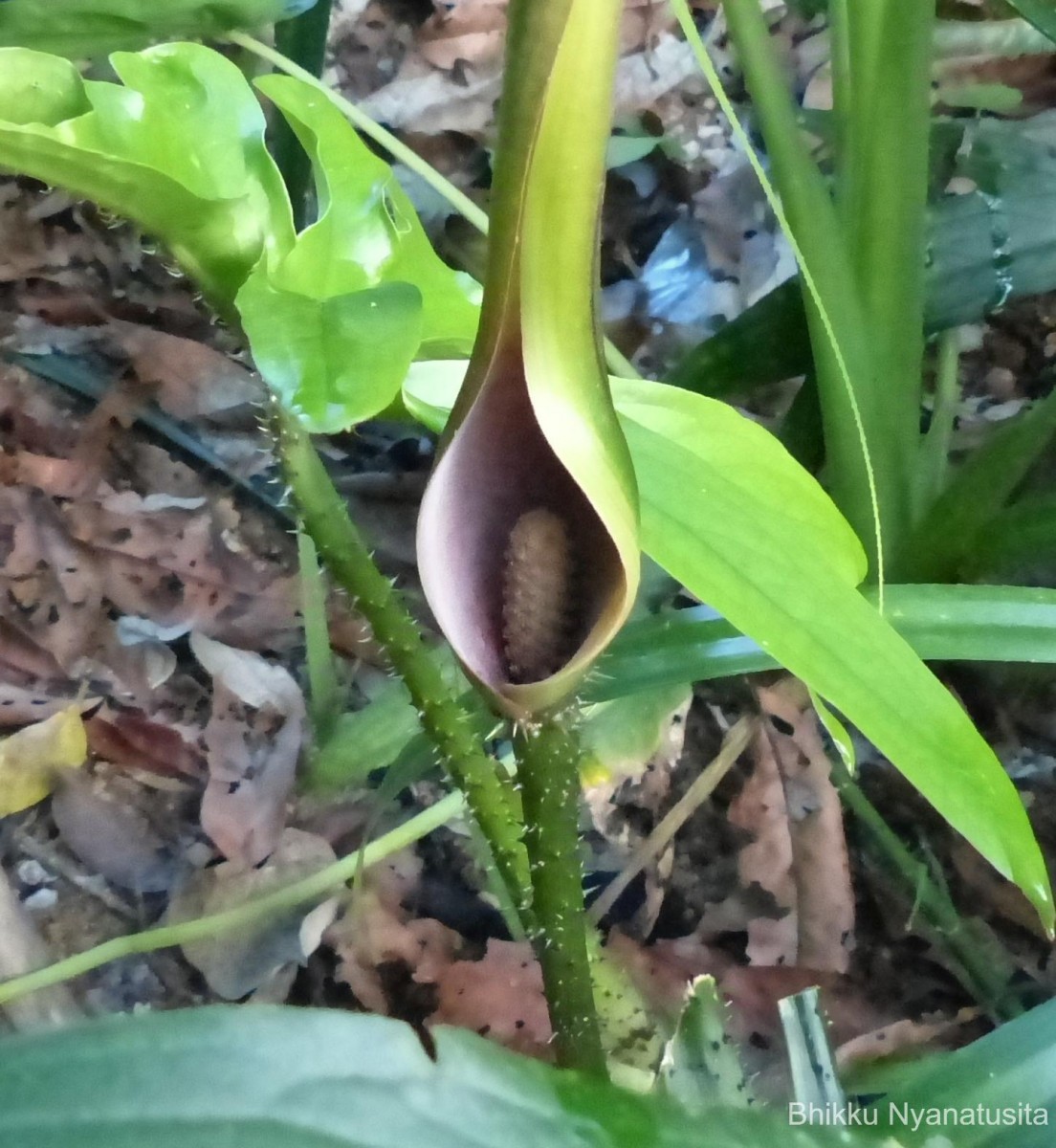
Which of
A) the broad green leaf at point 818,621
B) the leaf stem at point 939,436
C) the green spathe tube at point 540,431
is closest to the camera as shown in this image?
the green spathe tube at point 540,431

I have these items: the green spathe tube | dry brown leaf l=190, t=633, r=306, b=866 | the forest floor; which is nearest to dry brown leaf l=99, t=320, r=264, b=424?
the forest floor

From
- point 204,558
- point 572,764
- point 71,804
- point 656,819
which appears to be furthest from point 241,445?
point 572,764

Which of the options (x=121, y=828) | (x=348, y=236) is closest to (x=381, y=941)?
(x=121, y=828)

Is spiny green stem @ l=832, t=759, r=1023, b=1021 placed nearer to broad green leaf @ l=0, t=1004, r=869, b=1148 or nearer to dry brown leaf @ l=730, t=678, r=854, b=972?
dry brown leaf @ l=730, t=678, r=854, b=972

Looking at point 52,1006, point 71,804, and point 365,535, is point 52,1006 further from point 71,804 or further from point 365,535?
point 365,535

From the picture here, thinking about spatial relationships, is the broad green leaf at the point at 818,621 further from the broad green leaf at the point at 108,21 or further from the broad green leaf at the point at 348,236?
the broad green leaf at the point at 108,21

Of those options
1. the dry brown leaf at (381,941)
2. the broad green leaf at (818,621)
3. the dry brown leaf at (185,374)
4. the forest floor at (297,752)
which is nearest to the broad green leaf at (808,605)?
the broad green leaf at (818,621)
